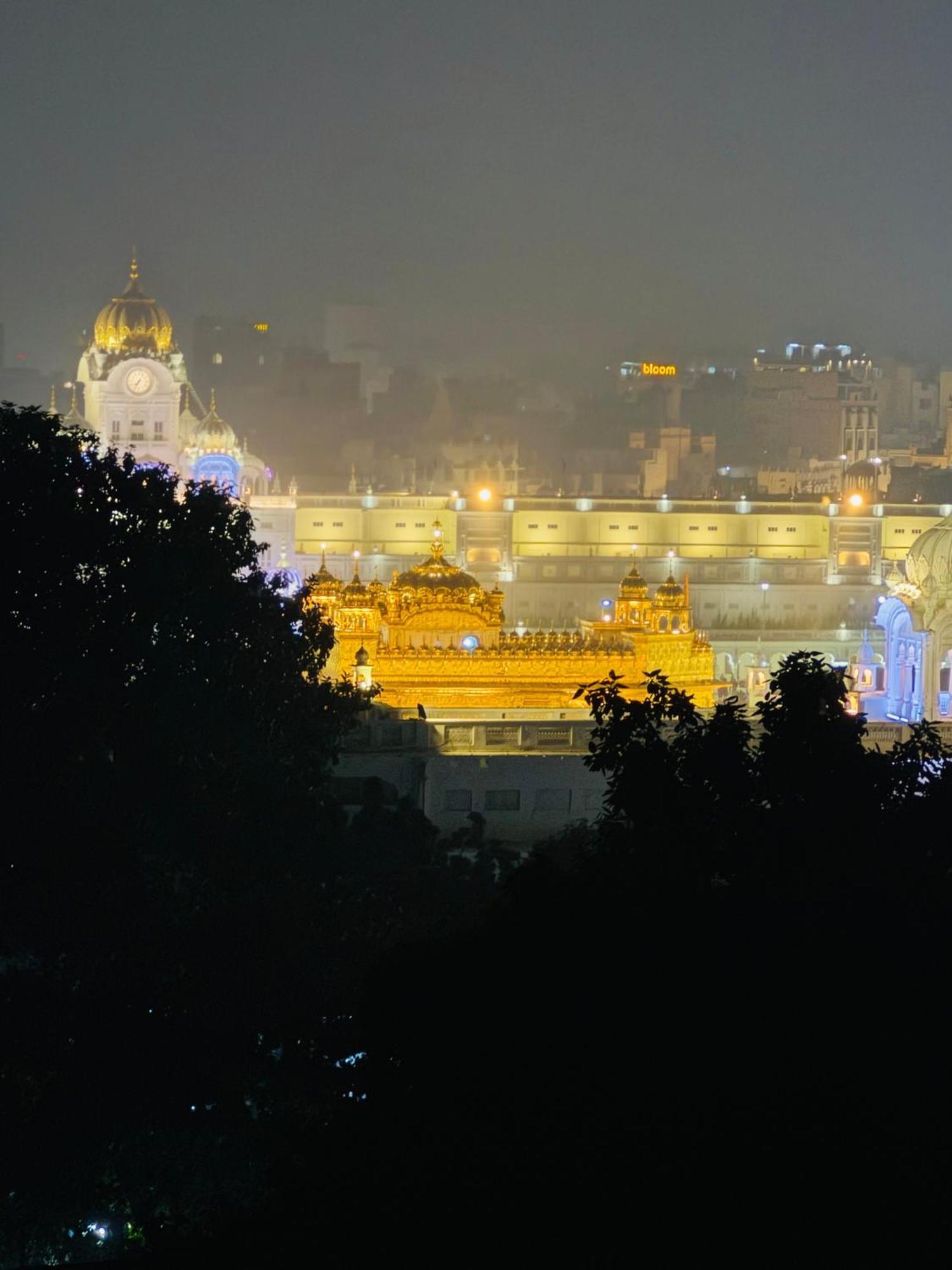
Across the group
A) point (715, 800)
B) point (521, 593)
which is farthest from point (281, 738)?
point (521, 593)

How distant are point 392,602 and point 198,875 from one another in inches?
544

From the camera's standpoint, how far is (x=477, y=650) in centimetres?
3528

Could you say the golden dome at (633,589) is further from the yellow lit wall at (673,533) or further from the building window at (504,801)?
the yellow lit wall at (673,533)

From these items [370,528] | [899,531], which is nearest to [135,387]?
[370,528]

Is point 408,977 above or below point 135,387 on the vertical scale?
below

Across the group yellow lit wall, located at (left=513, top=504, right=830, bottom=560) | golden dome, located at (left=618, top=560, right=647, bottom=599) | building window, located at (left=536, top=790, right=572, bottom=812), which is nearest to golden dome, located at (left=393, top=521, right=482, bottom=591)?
golden dome, located at (left=618, top=560, right=647, bottom=599)

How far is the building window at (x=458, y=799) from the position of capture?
30.4 metres

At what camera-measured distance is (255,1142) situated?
18.6 m

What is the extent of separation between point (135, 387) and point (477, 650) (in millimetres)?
35135

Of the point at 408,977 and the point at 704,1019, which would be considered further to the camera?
the point at 408,977

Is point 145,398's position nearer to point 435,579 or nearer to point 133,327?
point 133,327

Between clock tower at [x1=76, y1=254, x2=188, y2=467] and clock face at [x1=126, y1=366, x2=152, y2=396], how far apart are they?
0.07ft

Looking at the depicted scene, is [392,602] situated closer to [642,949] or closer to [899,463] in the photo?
[642,949]

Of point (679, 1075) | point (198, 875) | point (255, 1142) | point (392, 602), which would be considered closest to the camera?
point (679, 1075)
